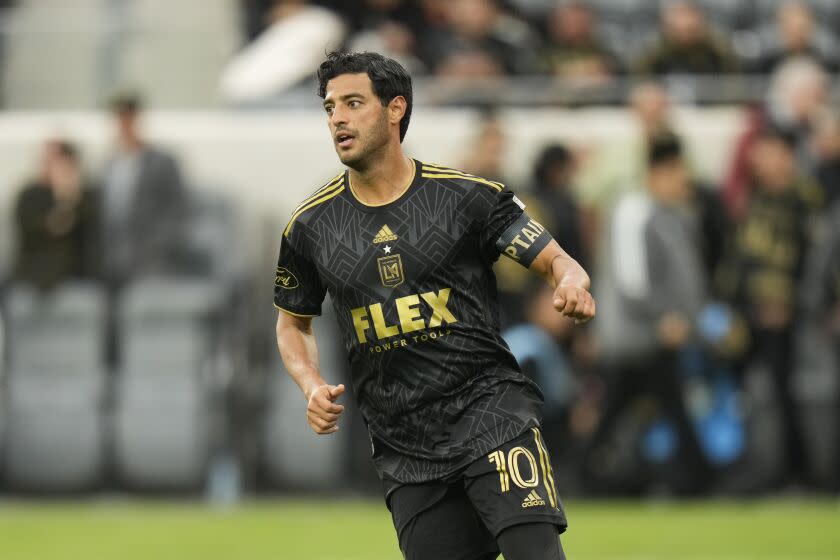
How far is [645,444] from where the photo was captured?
1208 centimetres

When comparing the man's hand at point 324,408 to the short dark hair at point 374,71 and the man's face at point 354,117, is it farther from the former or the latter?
the short dark hair at point 374,71

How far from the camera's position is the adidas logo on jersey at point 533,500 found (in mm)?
5081

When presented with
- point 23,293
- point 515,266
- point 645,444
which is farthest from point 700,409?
point 23,293

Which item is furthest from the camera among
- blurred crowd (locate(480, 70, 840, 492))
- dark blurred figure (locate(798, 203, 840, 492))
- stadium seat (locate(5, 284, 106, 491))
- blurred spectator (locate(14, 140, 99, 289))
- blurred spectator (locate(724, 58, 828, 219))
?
stadium seat (locate(5, 284, 106, 491))

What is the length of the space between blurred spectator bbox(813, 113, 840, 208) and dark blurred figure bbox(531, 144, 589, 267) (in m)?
1.89

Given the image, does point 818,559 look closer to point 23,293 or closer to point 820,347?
point 820,347

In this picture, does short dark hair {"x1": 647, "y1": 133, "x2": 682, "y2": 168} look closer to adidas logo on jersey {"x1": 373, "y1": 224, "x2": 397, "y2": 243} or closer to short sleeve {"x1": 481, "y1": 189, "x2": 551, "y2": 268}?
short sleeve {"x1": 481, "y1": 189, "x2": 551, "y2": 268}

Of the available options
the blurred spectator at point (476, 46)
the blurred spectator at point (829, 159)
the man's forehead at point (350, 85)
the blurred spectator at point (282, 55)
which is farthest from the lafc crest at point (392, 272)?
the blurred spectator at point (476, 46)

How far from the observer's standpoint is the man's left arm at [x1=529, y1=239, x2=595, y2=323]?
480 cm

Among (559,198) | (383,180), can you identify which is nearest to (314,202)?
(383,180)

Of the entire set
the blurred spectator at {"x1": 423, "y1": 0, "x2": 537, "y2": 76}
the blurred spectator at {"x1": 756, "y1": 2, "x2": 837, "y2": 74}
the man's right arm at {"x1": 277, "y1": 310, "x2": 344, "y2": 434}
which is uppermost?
the blurred spectator at {"x1": 423, "y1": 0, "x2": 537, "y2": 76}

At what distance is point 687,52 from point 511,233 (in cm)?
925

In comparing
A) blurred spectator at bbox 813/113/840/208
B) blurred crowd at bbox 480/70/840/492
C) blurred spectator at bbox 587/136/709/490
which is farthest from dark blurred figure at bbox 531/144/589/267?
blurred spectator at bbox 813/113/840/208

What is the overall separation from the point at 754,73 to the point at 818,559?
19.6 feet
